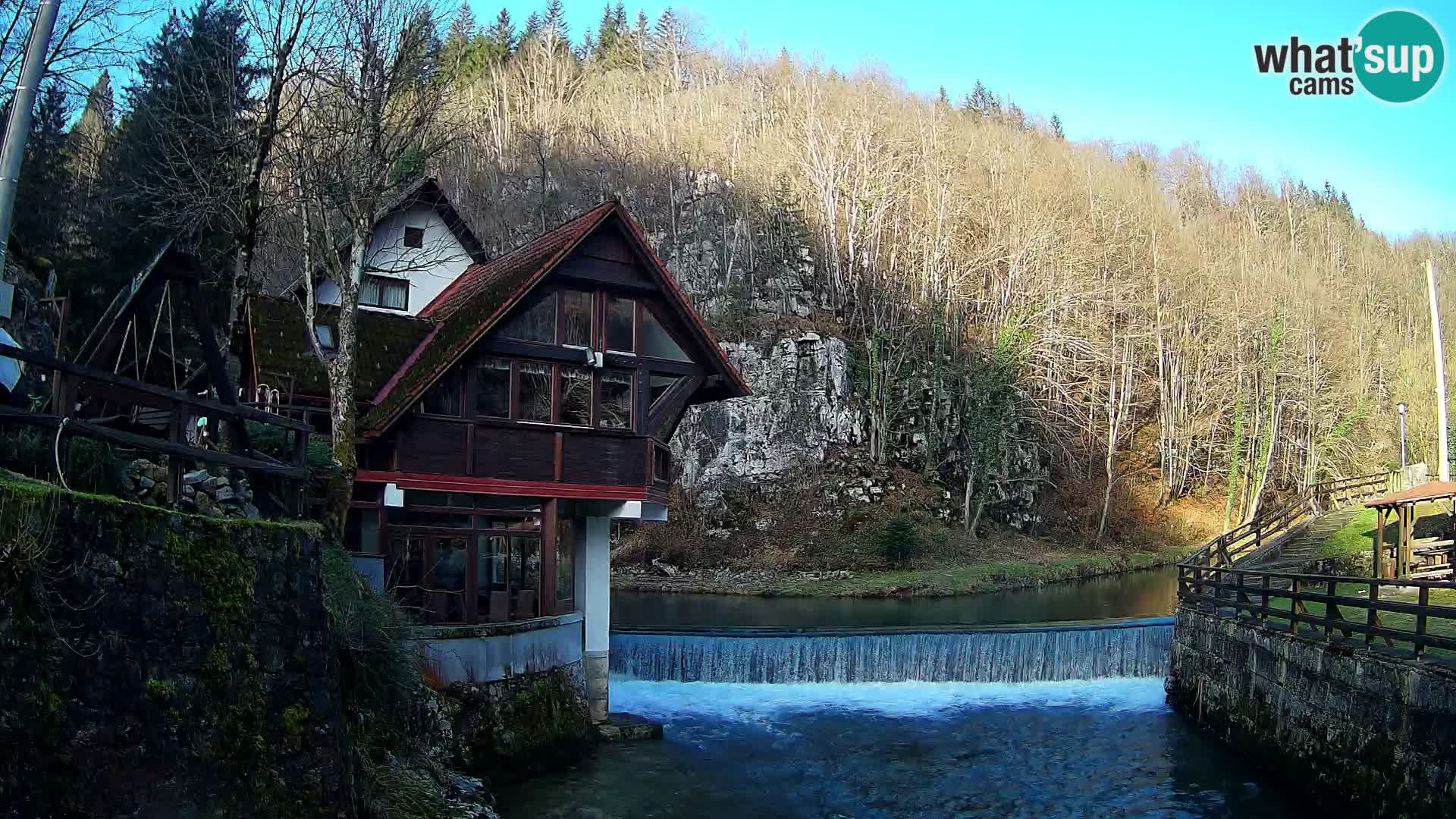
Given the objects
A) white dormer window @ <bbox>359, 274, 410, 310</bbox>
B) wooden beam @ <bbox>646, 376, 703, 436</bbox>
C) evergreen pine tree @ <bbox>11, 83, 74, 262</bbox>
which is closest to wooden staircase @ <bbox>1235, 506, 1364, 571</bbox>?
wooden beam @ <bbox>646, 376, 703, 436</bbox>

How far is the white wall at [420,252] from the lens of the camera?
1074 inches

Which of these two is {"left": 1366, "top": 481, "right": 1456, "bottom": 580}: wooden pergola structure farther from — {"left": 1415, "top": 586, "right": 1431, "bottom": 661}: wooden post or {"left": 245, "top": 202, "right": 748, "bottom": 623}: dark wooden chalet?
{"left": 245, "top": 202, "right": 748, "bottom": 623}: dark wooden chalet

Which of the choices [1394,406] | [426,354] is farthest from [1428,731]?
[1394,406]

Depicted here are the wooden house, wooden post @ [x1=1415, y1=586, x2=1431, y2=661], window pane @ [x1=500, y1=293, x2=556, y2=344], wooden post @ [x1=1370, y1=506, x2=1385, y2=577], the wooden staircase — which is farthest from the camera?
the wooden staircase

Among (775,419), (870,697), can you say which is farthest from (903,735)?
(775,419)

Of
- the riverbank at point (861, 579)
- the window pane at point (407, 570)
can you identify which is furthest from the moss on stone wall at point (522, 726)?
the riverbank at point (861, 579)

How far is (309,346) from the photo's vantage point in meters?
21.9

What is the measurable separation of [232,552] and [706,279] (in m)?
51.6

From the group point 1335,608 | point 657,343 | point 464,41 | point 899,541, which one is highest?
point 464,41

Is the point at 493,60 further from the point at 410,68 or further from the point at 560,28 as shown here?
the point at 410,68

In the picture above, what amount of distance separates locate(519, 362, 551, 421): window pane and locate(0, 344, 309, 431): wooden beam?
7.52 m

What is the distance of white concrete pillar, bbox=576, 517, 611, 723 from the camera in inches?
848

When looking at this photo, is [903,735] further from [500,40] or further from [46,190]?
[500,40]

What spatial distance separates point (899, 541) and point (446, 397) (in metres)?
30.0
